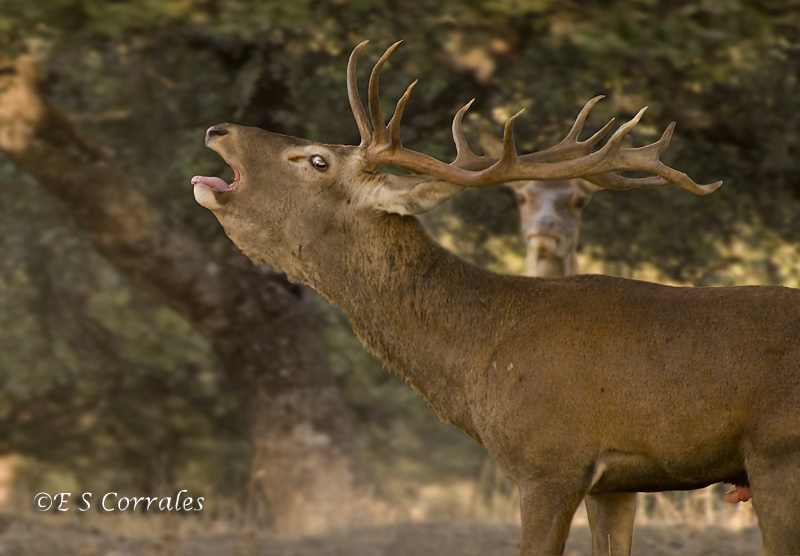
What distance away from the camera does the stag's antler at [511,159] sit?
5.07 metres

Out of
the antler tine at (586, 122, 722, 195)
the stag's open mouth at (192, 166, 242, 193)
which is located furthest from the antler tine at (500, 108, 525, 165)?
the stag's open mouth at (192, 166, 242, 193)

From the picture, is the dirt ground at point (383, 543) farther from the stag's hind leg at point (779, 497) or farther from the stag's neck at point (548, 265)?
the stag's hind leg at point (779, 497)

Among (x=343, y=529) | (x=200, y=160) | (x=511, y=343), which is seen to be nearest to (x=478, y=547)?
(x=343, y=529)

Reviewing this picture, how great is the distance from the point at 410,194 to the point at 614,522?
70.7 inches

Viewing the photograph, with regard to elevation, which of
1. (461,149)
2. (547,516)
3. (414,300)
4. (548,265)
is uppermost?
(548,265)

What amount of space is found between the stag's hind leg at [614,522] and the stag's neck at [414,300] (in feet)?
2.58

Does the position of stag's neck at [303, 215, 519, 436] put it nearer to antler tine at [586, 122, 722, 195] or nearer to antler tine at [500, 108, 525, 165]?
antler tine at [500, 108, 525, 165]

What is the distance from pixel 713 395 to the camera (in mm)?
4594

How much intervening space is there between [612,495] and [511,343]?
0.97 metres

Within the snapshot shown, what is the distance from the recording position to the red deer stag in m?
4.60

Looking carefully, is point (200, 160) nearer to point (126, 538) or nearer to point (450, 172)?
point (126, 538)

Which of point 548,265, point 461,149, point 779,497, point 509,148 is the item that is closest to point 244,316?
point 548,265

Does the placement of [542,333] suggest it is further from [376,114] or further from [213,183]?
[213,183]

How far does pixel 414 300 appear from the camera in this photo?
17.1ft
